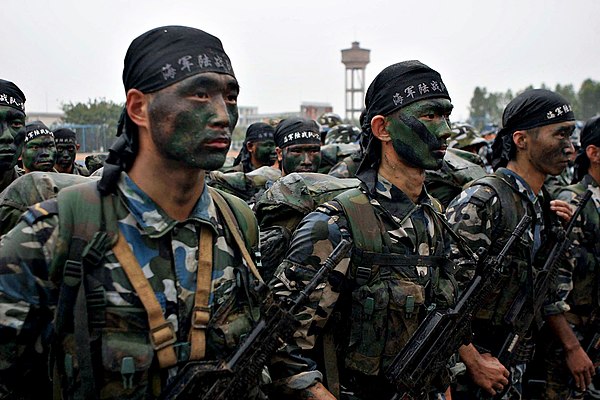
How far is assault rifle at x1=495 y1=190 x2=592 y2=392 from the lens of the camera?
4.05 metres

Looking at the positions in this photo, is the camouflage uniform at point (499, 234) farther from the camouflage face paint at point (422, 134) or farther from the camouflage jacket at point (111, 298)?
the camouflage jacket at point (111, 298)

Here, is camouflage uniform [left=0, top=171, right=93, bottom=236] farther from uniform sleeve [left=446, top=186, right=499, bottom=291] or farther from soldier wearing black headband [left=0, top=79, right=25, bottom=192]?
uniform sleeve [left=446, top=186, right=499, bottom=291]

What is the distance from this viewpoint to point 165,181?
2.18 meters

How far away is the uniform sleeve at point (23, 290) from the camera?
6.35 feet

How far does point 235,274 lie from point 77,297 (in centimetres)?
57

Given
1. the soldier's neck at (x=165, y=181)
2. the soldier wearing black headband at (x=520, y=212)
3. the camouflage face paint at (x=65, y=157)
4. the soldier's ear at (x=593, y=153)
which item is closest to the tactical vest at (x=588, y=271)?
the soldier wearing black headband at (x=520, y=212)

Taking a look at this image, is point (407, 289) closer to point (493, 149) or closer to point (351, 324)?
point (351, 324)

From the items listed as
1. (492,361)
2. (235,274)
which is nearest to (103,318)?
(235,274)

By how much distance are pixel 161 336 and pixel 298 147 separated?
13.5 ft

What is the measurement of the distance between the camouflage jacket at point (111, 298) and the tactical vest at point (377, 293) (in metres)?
0.89

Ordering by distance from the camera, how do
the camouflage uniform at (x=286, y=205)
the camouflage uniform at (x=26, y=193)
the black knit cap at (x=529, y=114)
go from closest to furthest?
the camouflage uniform at (x=26, y=193)
the camouflage uniform at (x=286, y=205)
the black knit cap at (x=529, y=114)

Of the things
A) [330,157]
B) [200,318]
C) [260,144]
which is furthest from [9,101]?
[330,157]

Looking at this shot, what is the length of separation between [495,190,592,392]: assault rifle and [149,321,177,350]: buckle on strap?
268 cm

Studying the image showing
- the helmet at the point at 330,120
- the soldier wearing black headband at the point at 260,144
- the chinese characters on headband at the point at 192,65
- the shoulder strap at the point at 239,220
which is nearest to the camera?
the chinese characters on headband at the point at 192,65
